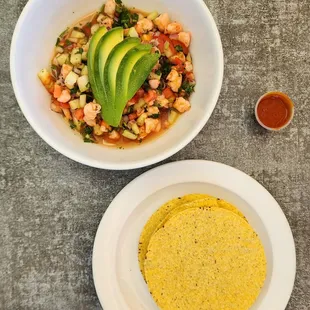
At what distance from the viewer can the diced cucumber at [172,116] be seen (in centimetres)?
229

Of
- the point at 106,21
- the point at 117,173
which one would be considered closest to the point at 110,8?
the point at 106,21

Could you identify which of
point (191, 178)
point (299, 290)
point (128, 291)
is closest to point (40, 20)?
point (191, 178)

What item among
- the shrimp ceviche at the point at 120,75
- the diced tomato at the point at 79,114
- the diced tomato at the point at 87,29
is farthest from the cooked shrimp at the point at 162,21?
the diced tomato at the point at 79,114

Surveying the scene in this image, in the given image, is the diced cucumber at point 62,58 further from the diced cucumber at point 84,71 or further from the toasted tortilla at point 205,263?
the toasted tortilla at point 205,263

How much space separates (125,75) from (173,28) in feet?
1.31

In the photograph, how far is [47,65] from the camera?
230 cm

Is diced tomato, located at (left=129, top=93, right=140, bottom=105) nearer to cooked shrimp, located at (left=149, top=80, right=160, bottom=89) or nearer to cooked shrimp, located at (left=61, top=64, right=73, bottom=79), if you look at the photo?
cooked shrimp, located at (left=149, top=80, right=160, bottom=89)

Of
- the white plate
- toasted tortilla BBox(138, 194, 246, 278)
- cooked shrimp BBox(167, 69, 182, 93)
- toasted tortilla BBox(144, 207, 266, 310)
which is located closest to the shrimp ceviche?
cooked shrimp BBox(167, 69, 182, 93)

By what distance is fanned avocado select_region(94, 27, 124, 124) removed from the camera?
2029 millimetres

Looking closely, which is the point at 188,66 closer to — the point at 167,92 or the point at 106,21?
the point at 167,92

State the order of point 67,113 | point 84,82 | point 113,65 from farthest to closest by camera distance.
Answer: point 67,113 → point 84,82 → point 113,65

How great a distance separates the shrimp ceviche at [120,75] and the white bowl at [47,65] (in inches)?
1.5

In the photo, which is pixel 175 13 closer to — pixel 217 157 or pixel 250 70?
pixel 250 70

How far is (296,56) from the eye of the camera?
257 centimetres
